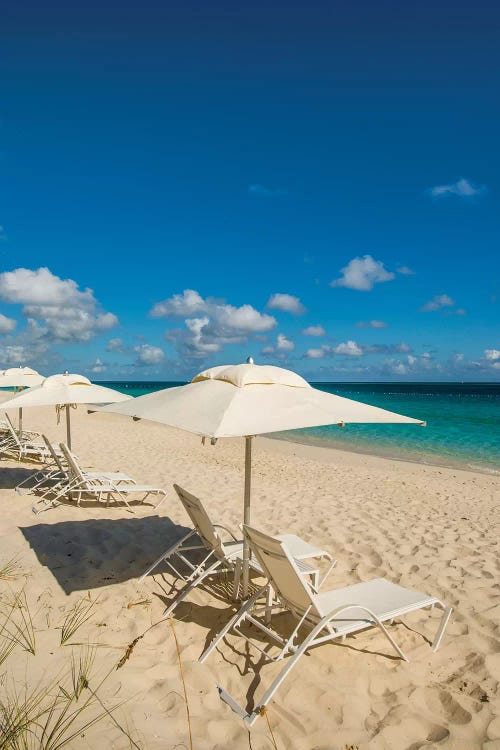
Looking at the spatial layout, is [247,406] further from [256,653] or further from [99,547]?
[99,547]

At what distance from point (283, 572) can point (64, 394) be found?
15.8ft

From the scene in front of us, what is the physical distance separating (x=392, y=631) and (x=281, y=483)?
614 cm

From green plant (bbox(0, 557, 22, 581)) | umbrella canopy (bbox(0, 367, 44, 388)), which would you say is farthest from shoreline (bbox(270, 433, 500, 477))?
green plant (bbox(0, 557, 22, 581))

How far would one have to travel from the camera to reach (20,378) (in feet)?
33.3

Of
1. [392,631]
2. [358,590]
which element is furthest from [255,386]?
[392,631]

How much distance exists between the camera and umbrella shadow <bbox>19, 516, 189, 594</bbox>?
448 centimetres

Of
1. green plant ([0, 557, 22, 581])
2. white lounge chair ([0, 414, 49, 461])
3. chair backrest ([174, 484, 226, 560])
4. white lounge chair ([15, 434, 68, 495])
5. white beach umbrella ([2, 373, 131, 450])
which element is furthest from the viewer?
white lounge chair ([0, 414, 49, 461])

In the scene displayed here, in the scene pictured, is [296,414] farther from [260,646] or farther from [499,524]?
[499,524]

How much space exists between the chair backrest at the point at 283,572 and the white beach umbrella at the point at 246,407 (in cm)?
58

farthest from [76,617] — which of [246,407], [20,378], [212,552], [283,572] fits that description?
[20,378]

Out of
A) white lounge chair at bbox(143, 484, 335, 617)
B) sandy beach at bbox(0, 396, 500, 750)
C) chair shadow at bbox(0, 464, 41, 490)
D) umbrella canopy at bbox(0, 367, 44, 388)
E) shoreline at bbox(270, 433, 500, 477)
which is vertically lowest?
shoreline at bbox(270, 433, 500, 477)

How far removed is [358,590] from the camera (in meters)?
3.62

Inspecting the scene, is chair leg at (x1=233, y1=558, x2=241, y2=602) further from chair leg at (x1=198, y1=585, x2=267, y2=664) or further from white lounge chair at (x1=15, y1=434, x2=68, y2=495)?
white lounge chair at (x1=15, y1=434, x2=68, y2=495)

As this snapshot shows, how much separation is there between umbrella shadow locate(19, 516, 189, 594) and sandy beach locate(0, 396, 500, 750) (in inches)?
0.9
